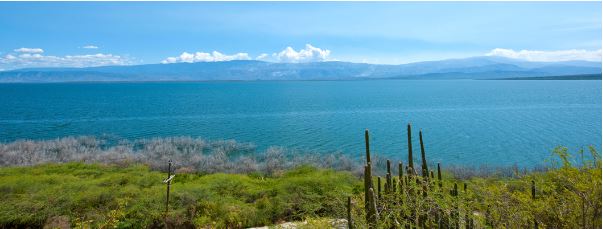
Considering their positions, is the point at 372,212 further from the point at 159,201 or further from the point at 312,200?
the point at 159,201

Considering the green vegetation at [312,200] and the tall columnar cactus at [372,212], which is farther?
the tall columnar cactus at [372,212]

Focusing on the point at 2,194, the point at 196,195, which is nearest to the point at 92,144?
the point at 2,194

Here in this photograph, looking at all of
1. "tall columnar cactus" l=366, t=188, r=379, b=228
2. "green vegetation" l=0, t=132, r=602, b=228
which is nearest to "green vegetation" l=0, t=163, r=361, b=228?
"green vegetation" l=0, t=132, r=602, b=228

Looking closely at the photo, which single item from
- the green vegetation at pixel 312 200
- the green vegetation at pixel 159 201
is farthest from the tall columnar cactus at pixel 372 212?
the green vegetation at pixel 159 201

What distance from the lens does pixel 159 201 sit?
10.0 meters

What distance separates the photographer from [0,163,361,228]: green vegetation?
941 centimetres

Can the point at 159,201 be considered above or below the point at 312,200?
above

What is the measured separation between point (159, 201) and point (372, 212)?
23.6ft

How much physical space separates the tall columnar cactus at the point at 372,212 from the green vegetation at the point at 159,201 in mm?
3881

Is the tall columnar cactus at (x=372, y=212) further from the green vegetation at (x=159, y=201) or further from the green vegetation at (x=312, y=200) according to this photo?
the green vegetation at (x=159, y=201)

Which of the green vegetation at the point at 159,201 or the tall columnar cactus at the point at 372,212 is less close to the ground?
the tall columnar cactus at the point at 372,212

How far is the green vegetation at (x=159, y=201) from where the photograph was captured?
30.9 feet

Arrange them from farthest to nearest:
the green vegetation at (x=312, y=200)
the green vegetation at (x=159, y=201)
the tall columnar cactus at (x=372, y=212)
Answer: the green vegetation at (x=159, y=201)
the tall columnar cactus at (x=372, y=212)
the green vegetation at (x=312, y=200)

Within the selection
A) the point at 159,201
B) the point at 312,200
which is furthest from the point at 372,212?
the point at 159,201
